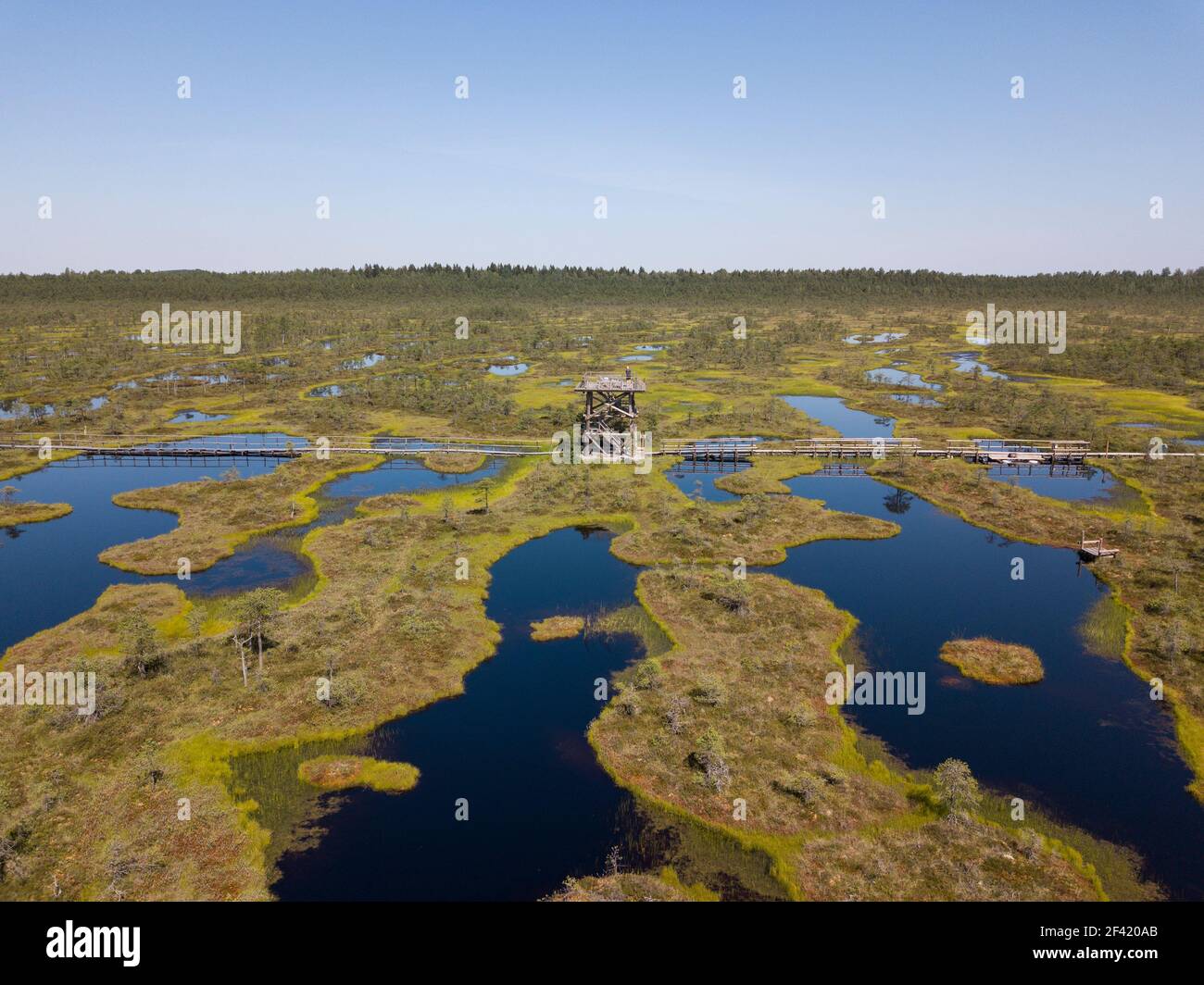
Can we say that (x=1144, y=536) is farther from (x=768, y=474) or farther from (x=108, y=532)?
(x=108, y=532)

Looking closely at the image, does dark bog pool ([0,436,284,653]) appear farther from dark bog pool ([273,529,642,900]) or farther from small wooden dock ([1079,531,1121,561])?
small wooden dock ([1079,531,1121,561])

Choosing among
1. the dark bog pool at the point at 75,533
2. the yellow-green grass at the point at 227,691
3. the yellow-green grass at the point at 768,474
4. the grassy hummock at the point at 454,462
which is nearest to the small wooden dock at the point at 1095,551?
the yellow-green grass at the point at 227,691

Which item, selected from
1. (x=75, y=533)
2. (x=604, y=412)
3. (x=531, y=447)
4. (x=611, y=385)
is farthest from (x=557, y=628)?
(x=75, y=533)

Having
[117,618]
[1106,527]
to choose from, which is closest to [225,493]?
[117,618]
